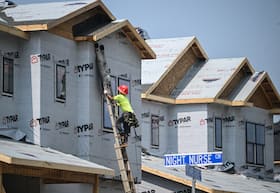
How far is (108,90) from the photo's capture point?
31.9 metres

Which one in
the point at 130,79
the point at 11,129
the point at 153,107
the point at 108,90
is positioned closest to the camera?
the point at 11,129

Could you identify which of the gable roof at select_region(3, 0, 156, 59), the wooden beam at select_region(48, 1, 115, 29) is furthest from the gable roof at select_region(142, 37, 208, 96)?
the wooden beam at select_region(48, 1, 115, 29)

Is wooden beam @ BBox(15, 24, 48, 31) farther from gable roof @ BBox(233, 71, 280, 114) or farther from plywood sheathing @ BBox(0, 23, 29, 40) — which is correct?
gable roof @ BBox(233, 71, 280, 114)

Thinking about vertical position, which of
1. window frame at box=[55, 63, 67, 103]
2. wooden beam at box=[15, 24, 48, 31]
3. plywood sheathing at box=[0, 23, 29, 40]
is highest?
wooden beam at box=[15, 24, 48, 31]

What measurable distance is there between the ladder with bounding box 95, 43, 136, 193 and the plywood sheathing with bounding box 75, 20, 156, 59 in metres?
0.54

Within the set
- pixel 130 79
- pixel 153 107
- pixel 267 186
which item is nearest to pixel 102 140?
pixel 130 79

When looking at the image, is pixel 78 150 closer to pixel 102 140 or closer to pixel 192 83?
pixel 102 140

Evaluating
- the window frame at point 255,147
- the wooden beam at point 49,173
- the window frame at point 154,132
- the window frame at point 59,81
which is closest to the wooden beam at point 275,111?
the window frame at point 255,147

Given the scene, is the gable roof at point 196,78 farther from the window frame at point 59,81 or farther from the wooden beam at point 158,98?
the window frame at point 59,81

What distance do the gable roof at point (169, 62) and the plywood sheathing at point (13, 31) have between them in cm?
1177

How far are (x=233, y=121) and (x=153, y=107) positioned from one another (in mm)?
4585

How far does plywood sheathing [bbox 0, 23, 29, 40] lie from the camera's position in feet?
95.2

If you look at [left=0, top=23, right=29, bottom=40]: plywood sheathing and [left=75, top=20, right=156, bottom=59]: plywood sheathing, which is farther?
[left=75, top=20, right=156, bottom=59]: plywood sheathing

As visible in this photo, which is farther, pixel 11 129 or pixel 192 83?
pixel 192 83
